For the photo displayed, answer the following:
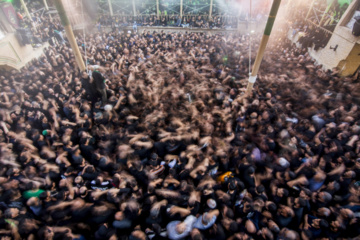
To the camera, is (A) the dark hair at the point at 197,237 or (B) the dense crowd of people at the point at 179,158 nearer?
(A) the dark hair at the point at 197,237

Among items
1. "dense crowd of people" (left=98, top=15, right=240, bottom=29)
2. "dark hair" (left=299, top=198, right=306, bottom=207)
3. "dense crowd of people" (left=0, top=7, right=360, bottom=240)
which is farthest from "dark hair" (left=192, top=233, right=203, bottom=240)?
"dense crowd of people" (left=98, top=15, right=240, bottom=29)

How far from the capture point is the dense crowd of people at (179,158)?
261cm

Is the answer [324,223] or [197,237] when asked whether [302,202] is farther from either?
[197,237]

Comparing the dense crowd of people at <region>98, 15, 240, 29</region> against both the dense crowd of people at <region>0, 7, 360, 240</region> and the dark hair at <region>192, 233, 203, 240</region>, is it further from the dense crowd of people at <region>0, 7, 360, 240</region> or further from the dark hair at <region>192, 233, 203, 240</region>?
the dark hair at <region>192, 233, 203, 240</region>

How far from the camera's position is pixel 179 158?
355 cm

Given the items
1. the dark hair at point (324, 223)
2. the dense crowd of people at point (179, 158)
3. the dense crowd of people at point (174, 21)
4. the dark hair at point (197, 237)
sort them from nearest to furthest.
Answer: the dark hair at point (197, 237) < the dark hair at point (324, 223) < the dense crowd of people at point (179, 158) < the dense crowd of people at point (174, 21)

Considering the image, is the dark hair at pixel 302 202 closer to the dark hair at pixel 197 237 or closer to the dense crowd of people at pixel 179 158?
the dense crowd of people at pixel 179 158

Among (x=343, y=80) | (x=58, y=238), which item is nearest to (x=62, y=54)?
(x=58, y=238)

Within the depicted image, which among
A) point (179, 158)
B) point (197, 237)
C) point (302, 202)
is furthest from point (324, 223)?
point (179, 158)

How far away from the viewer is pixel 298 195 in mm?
3045

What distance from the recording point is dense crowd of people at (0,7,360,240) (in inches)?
103

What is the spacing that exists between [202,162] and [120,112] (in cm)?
252

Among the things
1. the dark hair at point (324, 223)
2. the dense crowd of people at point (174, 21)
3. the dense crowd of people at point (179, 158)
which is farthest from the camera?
the dense crowd of people at point (174, 21)

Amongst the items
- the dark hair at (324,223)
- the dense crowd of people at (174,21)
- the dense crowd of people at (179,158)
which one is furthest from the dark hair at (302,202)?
the dense crowd of people at (174,21)
